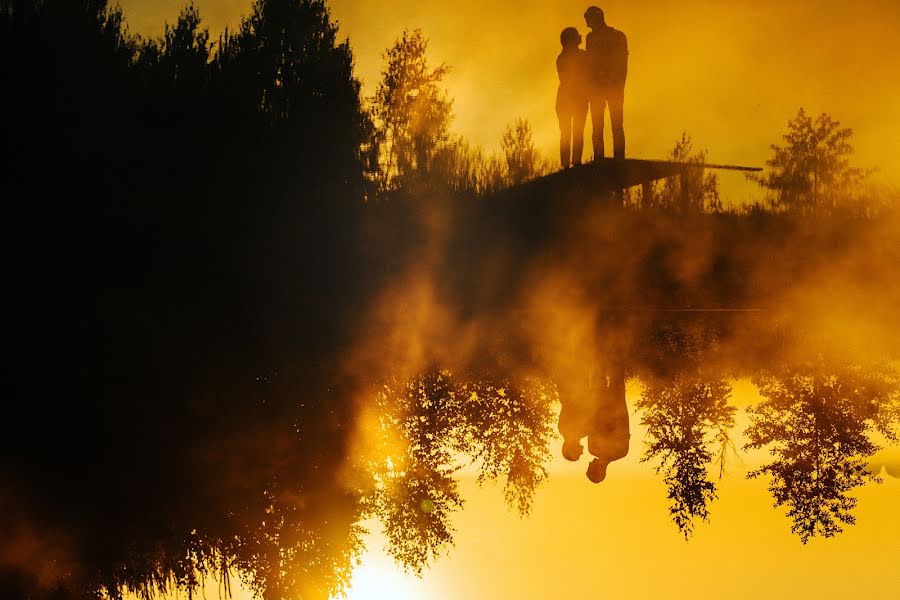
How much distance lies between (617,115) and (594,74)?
3.61 ft

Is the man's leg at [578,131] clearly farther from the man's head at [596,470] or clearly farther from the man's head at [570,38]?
the man's head at [596,470]

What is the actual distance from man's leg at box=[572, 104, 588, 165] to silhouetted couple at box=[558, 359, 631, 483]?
5.50 m

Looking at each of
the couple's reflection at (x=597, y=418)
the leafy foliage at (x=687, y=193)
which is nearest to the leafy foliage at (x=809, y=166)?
the leafy foliage at (x=687, y=193)

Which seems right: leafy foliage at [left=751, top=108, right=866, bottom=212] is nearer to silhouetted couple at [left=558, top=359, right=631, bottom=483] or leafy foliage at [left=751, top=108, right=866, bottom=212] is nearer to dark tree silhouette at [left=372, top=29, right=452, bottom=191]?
dark tree silhouette at [left=372, top=29, right=452, bottom=191]

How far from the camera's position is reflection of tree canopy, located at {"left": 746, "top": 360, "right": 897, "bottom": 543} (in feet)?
121

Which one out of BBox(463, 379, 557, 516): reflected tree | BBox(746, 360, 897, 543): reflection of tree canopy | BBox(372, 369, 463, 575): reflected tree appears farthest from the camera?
BBox(746, 360, 897, 543): reflection of tree canopy

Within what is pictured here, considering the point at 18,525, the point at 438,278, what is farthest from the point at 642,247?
the point at 18,525

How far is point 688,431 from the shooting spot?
36594mm

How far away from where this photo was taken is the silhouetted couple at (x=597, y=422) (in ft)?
57.1

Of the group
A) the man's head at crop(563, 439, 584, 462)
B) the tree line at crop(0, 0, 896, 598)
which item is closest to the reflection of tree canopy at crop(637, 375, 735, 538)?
the tree line at crop(0, 0, 896, 598)

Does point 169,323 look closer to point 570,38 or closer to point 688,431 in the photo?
point 570,38

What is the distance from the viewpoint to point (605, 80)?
17406 mm

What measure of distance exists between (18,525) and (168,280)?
5.86 meters

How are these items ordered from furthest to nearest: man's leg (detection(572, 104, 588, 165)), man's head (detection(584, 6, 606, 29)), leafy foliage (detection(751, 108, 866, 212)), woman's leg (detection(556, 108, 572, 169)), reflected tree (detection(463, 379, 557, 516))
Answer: leafy foliage (detection(751, 108, 866, 212)), reflected tree (detection(463, 379, 557, 516)), woman's leg (detection(556, 108, 572, 169)), man's leg (detection(572, 104, 588, 165)), man's head (detection(584, 6, 606, 29))
